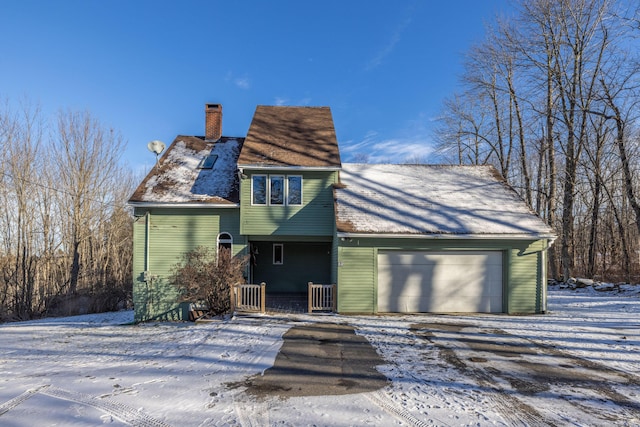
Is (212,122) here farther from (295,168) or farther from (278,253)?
(278,253)

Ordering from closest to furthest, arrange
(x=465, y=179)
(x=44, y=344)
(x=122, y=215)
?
(x=44, y=344) → (x=465, y=179) → (x=122, y=215)

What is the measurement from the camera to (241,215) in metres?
11.6

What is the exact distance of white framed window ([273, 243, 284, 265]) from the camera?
14508 mm

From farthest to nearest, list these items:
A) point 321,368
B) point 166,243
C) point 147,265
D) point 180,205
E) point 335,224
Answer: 1. point 166,243
2. point 147,265
3. point 180,205
4. point 335,224
5. point 321,368

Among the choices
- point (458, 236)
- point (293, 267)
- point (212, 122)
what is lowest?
point (293, 267)

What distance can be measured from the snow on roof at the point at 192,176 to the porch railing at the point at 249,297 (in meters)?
3.28

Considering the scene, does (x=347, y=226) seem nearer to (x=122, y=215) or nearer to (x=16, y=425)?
(x=16, y=425)

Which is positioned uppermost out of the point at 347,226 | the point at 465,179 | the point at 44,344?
the point at 465,179

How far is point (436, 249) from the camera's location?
34.4 feet

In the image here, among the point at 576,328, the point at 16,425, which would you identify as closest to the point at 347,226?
the point at 576,328

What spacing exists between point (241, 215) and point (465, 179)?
29.9ft

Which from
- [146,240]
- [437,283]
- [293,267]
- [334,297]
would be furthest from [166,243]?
[437,283]

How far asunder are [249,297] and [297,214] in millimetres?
3297

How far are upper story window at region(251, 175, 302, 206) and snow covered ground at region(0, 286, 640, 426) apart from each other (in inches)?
171
